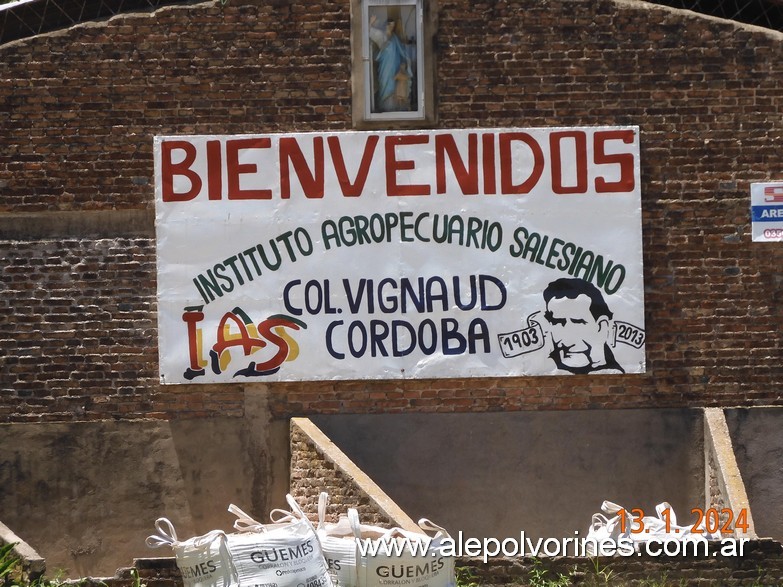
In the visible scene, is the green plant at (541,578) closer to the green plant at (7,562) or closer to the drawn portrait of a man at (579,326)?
the drawn portrait of a man at (579,326)

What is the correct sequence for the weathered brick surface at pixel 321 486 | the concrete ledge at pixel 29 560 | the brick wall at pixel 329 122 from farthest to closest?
the brick wall at pixel 329 122, the weathered brick surface at pixel 321 486, the concrete ledge at pixel 29 560

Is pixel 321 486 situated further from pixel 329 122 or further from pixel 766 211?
pixel 766 211

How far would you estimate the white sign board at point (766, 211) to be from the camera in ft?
37.8

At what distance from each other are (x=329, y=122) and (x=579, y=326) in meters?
3.05

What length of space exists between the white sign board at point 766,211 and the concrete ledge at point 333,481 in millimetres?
4328

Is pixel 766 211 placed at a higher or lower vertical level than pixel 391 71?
lower

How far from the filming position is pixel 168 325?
450 inches

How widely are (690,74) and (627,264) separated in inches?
74.9

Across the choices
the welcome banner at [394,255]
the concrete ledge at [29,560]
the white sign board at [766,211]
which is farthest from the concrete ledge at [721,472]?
the concrete ledge at [29,560]

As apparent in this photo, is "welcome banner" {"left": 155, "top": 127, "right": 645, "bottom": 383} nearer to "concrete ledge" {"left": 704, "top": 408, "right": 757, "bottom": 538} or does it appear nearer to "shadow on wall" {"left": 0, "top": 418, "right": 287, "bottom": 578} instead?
"shadow on wall" {"left": 0, "top": 418, "right": 287, "bottom": 578}

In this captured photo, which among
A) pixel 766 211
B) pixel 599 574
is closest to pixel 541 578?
pixel 599 574

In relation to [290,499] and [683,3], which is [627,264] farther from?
[290,499]

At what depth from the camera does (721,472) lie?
10570mm

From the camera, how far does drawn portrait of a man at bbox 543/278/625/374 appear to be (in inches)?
450
